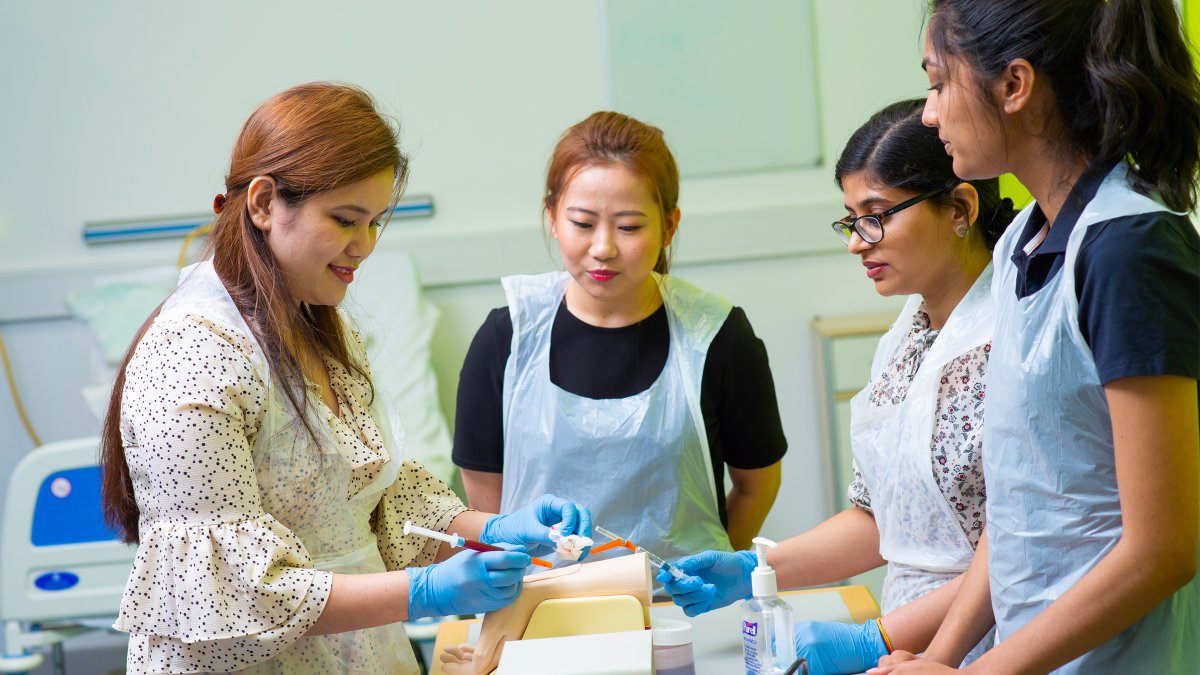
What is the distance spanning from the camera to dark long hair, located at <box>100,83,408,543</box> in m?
1.18

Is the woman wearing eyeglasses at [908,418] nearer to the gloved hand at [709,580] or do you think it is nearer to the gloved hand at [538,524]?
the gloved hand at [709,580]

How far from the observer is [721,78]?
10.0 ft

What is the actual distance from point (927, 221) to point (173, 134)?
242cm

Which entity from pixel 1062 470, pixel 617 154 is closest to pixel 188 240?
pixel 617 154

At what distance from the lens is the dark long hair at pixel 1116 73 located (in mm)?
919

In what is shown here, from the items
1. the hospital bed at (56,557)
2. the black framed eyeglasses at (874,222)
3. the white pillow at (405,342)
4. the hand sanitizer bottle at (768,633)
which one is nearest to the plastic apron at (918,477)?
the black framed eyeglasses at (874,222)

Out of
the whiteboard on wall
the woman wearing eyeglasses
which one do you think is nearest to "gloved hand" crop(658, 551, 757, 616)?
the woman wearing eyeglasses

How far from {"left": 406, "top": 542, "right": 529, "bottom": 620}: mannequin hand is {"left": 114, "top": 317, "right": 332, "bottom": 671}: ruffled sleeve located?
0.10m

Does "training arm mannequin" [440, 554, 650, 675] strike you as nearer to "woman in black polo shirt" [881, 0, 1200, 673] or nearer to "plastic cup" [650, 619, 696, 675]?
"plastic cup" [650, 619, 696, 675]

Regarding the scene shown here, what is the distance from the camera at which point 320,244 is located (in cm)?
121

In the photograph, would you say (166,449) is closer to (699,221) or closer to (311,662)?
(311,662)

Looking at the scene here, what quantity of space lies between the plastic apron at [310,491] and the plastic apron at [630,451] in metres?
0.47

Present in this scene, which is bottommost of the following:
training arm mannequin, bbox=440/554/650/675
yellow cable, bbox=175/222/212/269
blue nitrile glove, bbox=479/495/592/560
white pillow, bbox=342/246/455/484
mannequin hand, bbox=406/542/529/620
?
white pillow, bbox=342/246/455/484

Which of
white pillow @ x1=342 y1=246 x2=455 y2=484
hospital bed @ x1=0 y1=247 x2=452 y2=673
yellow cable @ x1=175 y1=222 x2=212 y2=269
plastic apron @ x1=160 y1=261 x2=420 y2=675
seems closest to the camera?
plastic apron @ x1=160 y1=261 x2=420 y2=675
